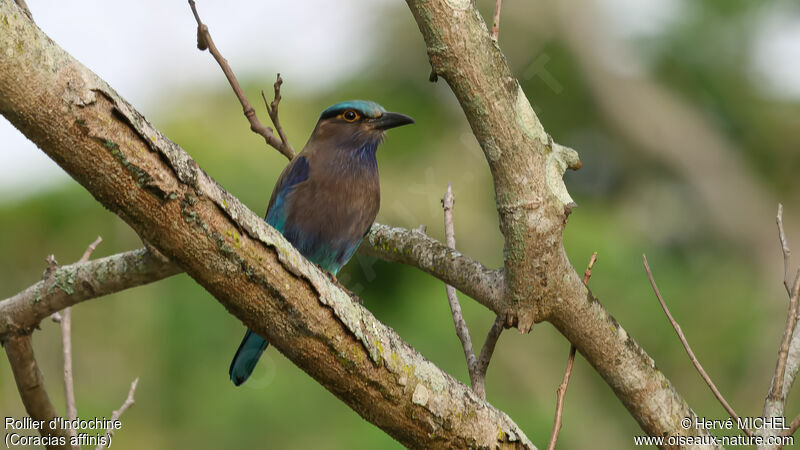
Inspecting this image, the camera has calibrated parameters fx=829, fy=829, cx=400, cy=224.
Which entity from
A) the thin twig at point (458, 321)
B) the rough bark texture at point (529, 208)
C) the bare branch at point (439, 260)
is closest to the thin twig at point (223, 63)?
the bare branch at point (439, 260)

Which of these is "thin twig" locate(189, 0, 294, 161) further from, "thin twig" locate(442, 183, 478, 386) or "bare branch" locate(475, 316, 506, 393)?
"bare branch" locate(475, 316, 506, 393)

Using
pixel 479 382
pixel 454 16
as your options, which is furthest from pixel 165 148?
pixel 479 382

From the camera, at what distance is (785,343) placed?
2164 mm

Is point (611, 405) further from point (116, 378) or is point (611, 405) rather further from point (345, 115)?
point (345, 115)

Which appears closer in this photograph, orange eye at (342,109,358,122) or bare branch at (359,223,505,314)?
bare branch at (359,223,505,314)

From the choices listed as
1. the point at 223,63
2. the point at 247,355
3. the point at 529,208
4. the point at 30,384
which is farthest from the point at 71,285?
the point at 529,208

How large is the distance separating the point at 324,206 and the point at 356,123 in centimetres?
61

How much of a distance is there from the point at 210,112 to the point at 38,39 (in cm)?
817

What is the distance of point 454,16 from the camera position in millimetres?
1962

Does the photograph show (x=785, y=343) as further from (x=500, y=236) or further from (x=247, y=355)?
(x=500, y=236)

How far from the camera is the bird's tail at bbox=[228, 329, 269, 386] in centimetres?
341

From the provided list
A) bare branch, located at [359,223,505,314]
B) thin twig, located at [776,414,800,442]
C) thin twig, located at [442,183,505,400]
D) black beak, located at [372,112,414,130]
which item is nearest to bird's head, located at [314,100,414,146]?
black beak, located at [372,112,414,130]

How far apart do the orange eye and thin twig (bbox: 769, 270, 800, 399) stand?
2.26 meters

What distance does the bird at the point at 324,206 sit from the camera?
11.3 feet
